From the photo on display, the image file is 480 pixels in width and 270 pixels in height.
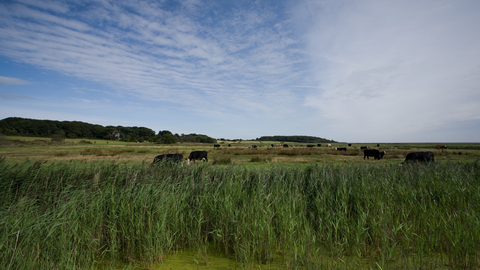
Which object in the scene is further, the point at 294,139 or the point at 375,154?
the point at 294,139

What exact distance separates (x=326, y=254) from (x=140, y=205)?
14.2ft

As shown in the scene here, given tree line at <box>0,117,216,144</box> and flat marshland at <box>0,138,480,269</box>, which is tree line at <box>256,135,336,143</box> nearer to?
tree line at <box>0,117,216,144</box>

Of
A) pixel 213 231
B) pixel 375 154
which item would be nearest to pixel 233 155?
pixel 375 154

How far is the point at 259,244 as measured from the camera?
14.9ft

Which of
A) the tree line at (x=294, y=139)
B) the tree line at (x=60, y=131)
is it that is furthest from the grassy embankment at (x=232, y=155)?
the tree line at (x=294, y=139)

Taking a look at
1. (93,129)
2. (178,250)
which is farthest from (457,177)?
(93,129)

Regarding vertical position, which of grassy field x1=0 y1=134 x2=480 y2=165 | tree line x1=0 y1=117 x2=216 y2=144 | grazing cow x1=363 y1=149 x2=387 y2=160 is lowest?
grassy field x1=0 y1=134 x2=480 y2=165

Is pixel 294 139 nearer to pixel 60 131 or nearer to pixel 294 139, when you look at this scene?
pixel 294 139

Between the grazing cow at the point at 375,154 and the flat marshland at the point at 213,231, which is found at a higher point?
the grazing cow at the point at 375,154

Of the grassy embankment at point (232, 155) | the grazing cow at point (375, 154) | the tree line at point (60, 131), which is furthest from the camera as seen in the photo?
the tree line at point (60, 131)

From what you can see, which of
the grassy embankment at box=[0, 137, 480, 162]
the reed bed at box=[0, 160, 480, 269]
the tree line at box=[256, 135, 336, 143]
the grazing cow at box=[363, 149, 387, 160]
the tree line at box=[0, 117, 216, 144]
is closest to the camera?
the reed bed at box=[0, 160, 480, 269]

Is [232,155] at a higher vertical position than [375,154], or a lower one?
lower

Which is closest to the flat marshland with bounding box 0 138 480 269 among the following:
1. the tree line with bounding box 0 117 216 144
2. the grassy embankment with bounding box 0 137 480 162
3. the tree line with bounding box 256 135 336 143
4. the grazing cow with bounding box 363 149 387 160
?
the grassy embankment with bounding box 0 137 480 162

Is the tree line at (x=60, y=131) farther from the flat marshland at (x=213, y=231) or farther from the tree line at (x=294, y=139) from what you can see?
the flat marshland at (x=213, y=231)
